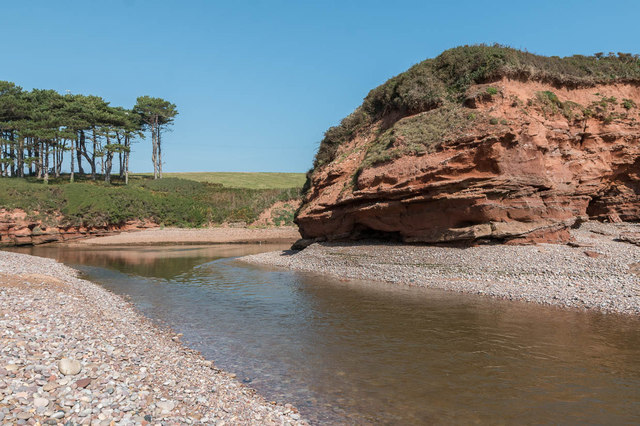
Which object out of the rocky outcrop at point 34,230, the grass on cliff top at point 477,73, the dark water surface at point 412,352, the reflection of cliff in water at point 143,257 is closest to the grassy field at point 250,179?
the rocky outcrop at point 34,230

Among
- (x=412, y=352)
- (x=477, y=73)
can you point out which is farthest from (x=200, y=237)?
Answer: (x=412, y=352)

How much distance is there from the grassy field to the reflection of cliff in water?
3742cm

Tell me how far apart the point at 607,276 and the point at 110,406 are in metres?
16.8

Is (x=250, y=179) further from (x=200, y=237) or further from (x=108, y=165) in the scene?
(x=200, y=237)

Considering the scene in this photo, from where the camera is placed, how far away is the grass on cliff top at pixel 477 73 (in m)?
22.7

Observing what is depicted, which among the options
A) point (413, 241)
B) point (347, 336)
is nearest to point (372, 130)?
point (413, 241)

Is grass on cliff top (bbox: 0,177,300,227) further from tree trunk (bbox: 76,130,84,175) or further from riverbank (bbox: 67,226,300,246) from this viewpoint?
tree trunk (bbox: 76,130,84,175)

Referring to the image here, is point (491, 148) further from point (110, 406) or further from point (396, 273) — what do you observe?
point (110, 406)

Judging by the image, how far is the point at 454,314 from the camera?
1277cm

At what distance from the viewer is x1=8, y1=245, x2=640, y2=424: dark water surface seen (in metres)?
6.87

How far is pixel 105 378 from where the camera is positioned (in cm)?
638

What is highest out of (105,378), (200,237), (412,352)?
(105,378)

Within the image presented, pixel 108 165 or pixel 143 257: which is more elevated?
pixel 108 165

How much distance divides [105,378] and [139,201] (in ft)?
154
